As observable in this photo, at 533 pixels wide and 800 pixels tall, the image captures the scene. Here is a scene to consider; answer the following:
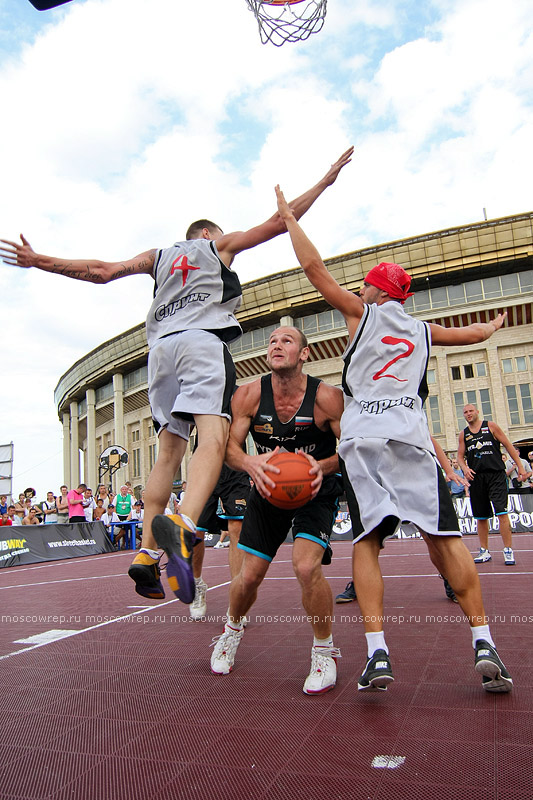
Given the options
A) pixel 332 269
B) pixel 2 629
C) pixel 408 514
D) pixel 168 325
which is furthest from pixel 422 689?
pixel 332 269

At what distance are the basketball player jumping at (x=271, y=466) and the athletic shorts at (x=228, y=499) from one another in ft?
6.67

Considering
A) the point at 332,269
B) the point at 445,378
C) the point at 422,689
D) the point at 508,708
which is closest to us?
the point at 508,708

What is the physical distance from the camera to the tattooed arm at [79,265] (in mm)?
3666

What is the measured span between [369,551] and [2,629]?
370 centimetres

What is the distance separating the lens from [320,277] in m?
3.19

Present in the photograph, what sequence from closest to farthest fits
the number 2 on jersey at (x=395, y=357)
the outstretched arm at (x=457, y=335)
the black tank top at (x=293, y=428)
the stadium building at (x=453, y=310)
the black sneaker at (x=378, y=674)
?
the black sneaker at (x=378, y=674) → the number 2 on jersey at (x=395, y=357) → the outstretched arm at (x=457, y=335) → the black tank top at (x=293, y=428) → the stadium building at (x=453, y=310)

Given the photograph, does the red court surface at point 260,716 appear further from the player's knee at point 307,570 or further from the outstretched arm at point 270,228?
the outstretched arm at point 270,228

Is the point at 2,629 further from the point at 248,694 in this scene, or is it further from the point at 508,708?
the point at 508,708

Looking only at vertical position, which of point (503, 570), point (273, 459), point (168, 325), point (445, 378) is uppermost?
point (445, 378)

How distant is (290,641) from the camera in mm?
4055

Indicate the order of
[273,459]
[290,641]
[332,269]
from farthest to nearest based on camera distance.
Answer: [332,269] → [290,641] → [273,459]

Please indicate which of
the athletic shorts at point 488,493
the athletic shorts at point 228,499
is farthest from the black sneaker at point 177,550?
the athletic shorts at point 488,493

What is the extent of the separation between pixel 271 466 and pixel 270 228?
1433mm

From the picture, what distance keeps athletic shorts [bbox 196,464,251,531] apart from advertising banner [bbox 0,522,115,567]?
9558mm
